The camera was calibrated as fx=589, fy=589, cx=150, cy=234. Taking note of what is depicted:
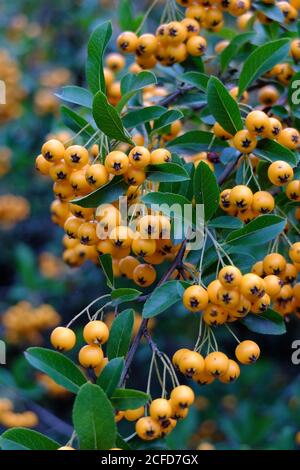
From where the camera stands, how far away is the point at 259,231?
1.75 metres

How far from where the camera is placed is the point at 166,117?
6.20 ft

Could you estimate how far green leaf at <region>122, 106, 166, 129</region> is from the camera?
1.86 m

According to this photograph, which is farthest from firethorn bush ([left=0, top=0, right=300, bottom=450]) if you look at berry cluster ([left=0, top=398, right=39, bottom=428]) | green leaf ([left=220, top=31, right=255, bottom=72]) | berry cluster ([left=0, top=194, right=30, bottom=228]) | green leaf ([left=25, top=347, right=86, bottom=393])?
berry cluster ([left=0, top=194, right=30, bottom=228])

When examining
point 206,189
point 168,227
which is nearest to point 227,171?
point 206,189

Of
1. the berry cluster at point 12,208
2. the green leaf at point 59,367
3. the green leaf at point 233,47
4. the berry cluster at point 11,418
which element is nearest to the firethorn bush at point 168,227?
the green leaf at point 59,367

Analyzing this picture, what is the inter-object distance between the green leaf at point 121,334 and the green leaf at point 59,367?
13cm

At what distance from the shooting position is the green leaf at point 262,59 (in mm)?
1938

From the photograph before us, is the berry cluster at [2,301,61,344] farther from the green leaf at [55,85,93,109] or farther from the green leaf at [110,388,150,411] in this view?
the green leaf at [110,388,150,411]

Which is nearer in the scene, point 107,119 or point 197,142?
point 107,119

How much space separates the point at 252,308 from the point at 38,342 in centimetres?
313

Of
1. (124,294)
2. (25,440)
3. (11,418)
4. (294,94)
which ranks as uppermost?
(294,94)

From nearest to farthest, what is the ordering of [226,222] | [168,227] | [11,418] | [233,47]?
[168,227]
[226,222]
[233,47]
[11,418]

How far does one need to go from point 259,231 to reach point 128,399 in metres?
0.61

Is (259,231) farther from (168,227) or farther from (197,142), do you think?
(197,142)
